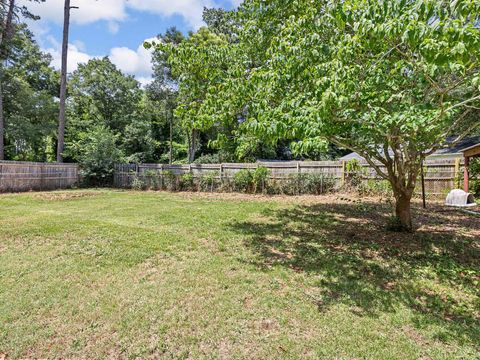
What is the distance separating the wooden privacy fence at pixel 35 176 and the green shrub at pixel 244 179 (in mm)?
8717

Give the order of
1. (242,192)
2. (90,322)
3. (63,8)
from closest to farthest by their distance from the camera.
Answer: (90,322) → (242,192) → (63,8)

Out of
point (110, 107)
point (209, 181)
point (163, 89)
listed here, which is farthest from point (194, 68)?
point (110, 107)

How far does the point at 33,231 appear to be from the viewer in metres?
4.91

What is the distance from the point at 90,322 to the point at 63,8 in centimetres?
1666

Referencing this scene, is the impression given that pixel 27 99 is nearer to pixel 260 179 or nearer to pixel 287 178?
pixel 260 179

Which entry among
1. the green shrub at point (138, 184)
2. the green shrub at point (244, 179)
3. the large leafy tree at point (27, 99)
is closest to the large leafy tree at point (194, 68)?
the green shrub at point (244, 179)

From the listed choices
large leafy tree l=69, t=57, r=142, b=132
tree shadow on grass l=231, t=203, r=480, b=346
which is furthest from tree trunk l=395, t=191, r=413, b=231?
large leafy tree l=69, t=57, r=142, b=132

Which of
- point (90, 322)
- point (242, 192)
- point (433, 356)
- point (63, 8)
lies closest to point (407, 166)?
point (433, 356)

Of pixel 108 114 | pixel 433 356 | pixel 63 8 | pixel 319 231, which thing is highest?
pixel 63 8

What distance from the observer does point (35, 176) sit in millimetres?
12281

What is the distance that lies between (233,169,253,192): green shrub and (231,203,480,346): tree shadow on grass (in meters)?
4.81

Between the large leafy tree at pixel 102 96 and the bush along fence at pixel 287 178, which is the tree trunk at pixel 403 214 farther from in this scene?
the large leafy tree at pixel 102 96

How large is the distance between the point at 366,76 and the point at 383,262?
2.41 metres

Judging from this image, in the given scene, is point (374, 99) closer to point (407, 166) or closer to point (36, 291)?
point (407, 166)
